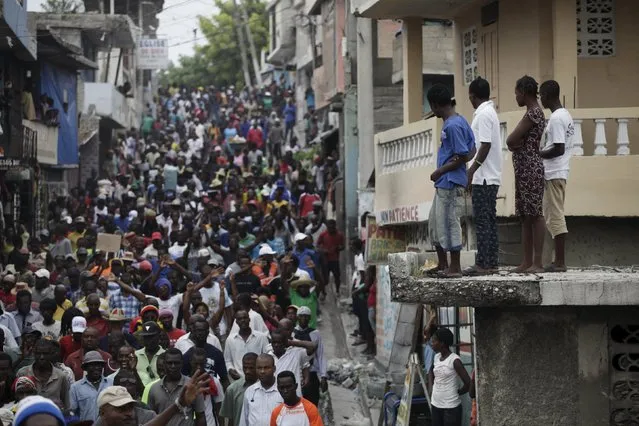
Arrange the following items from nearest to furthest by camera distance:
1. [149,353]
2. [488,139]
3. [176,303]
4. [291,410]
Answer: [488,139] → [291,410] → [149,353] → [176,303]

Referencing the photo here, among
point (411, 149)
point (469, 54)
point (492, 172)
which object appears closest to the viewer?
point (492, 172)

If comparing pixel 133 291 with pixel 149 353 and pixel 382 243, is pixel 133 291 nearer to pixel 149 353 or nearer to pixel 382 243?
pixel 149 353

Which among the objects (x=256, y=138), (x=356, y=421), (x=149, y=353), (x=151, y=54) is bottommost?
(x=356, y=421)

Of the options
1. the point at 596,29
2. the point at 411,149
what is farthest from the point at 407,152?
the point at 596,29

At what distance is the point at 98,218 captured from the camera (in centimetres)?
2503

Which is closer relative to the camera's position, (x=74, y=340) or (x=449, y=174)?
(x=449, y=174)

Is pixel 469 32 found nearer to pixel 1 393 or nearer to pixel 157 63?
pixel 1 393

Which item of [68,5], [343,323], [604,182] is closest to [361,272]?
[343,323]

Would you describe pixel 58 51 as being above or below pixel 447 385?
above

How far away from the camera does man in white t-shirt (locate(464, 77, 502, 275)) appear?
355 inches

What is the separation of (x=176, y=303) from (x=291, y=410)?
195 inches

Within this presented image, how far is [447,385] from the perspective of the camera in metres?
12.8

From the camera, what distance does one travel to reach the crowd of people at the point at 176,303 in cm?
1052

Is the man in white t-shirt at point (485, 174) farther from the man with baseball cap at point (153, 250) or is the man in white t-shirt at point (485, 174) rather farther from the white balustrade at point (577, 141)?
the man with baseball cap at point (153, 250)
